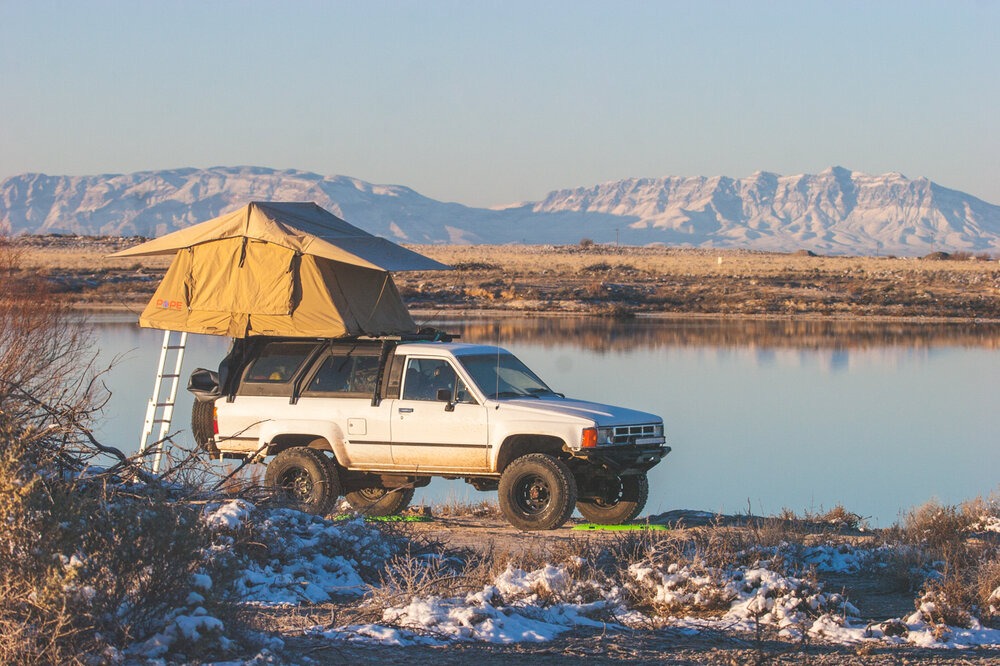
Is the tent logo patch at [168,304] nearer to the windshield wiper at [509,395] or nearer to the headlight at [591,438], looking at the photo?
the windshield wiper at [509,395]

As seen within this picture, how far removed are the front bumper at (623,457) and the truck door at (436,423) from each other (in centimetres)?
109

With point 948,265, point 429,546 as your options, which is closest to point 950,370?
point 429,546

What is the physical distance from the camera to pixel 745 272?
253ft

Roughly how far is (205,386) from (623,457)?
14.9 feet

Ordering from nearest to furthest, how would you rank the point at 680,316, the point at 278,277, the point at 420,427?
the point at 420,427, the point at 278,277, the point at 680,316

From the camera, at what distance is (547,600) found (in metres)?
8.95

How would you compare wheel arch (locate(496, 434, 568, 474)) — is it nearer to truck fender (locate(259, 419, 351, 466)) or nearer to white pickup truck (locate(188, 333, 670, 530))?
white pickup truck (locate(188, 333, 670, 530))

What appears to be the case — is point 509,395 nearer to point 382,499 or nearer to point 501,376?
point 501,376

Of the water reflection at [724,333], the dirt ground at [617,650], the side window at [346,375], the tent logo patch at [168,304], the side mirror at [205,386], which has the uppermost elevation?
the water reflection at [724,333]

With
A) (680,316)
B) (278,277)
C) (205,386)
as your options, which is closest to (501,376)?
(278,277)

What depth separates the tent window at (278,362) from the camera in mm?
14039

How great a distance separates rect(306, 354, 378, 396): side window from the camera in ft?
45.0

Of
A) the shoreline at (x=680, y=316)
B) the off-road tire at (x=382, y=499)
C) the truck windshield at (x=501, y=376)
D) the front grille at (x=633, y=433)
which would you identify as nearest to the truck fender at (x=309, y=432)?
the off-road tire at (x=382, y=499)

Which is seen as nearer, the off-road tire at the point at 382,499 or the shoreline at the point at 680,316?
the off-road tire at the point at 382,499
